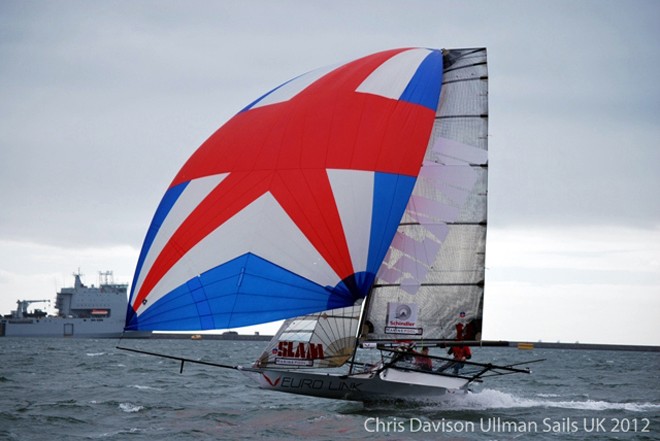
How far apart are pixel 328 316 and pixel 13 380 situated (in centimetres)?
1180

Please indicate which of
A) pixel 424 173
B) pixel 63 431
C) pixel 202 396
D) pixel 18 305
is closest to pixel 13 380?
pixel 202 396

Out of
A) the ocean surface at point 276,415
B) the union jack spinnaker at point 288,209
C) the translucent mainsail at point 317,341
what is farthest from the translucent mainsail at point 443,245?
the ocean surface at point 276,415

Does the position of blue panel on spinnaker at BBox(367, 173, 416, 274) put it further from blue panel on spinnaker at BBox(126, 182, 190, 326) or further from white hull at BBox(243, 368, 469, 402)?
blue panel on spinnaker at BBox(126, 182, 190, 326)

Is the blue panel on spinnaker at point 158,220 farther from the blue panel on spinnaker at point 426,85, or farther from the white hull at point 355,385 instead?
the blue panel on spinnaker at point 426,85

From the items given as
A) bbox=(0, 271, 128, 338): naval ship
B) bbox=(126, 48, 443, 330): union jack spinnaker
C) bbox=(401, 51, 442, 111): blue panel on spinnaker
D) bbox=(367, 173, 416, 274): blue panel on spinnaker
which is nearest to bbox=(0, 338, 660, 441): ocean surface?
bbox=(126, 48, 443, 330): union jack spinnaker

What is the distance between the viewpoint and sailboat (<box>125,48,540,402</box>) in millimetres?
14305

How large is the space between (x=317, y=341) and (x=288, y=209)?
2.57m

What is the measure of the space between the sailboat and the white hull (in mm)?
26

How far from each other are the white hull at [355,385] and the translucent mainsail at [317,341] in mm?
209

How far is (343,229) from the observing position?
14.8 m

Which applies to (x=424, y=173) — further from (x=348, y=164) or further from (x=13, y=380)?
(x=13, y=380)

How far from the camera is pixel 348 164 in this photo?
49.1 feet

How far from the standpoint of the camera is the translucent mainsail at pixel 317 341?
51.1ft

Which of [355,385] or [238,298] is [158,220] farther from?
[355,385]
